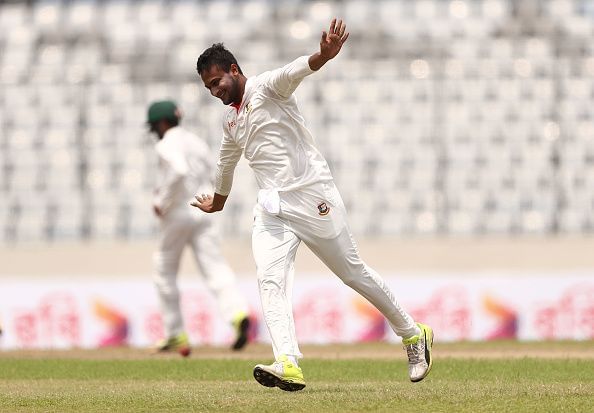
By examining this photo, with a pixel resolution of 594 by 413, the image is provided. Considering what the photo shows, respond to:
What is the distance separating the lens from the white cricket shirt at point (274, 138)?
703 cm

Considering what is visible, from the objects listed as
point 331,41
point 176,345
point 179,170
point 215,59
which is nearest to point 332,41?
point 331,41

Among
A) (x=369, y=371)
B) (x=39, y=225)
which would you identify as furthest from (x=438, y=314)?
(x=39, y=225)

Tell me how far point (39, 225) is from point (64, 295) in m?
3.53

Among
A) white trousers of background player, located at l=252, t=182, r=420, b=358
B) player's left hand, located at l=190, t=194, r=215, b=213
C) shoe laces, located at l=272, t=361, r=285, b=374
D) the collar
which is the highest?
the collar

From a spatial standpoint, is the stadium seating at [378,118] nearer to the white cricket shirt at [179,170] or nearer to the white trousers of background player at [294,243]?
the white cricket shirt at [179,170]

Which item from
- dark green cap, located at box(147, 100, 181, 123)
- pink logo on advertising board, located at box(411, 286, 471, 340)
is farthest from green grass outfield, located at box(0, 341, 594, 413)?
dark green cap, located at box(147, 100, 181, 123)

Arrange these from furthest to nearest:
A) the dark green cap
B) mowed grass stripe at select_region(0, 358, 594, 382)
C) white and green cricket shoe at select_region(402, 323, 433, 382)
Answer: the dark green cap, mowed grass stripe at select_region(0, 358, 594, 382), white and green cricket shoe at select_region(402, 323, 433, 382)

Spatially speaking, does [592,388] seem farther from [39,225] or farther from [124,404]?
[39,225]

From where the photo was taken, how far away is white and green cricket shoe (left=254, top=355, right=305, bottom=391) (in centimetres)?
653

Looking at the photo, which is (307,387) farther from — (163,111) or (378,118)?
(378,118)

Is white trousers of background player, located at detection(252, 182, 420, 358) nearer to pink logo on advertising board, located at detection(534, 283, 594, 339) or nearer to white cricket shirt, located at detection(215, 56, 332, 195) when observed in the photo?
white cricket shirt, located at detection(215, 56, 332, 195)

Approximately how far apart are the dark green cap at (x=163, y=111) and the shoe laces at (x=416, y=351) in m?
4.33

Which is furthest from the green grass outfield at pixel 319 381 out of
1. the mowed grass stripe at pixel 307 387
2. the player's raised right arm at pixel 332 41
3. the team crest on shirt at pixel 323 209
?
the player's raised right arm at pixel 332 41

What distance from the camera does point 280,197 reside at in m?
7.06
